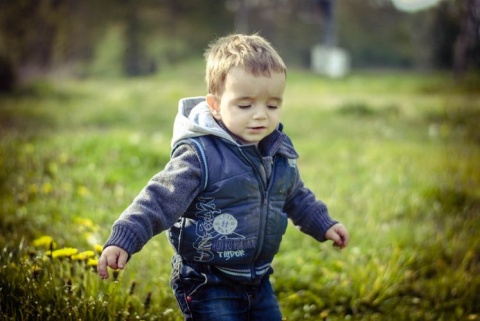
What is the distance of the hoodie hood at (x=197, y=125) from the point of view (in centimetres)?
230

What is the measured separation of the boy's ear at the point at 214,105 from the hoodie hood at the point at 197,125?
0.02m

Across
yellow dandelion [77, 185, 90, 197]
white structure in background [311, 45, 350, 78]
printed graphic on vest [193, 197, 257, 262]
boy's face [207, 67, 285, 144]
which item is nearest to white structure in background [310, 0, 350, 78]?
white structure in background [311, 45, 350, 78]

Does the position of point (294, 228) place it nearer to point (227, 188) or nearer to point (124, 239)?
point (227, 188)

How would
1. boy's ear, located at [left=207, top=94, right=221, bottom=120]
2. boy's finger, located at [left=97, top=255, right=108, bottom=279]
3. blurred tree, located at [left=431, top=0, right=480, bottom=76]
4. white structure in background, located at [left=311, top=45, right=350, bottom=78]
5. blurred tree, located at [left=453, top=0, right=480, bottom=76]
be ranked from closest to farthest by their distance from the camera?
boy's finger, located at [left=97, top=255, right=108, bottom=279] → boy's ear, located at [left=207, top=94, right=221, bottom=120] → blurred tree, located at [left=453, top=0, right=480, bottom=76] → blurred tree, located at [left=431, top=0, right=480, bottom=76] → white structure in background, located at [left=311, top=45, right=350, bottom=78]

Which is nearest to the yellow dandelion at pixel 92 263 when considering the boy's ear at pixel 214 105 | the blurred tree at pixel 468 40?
the boy's ear at pixel 214 105

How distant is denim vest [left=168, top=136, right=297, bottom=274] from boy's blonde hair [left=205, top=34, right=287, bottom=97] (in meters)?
0.25

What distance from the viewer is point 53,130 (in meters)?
7.70

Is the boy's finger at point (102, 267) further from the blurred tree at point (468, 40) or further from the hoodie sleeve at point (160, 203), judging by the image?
the blurred tree at point (468, 40)

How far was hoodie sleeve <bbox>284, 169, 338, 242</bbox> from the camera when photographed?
268cm

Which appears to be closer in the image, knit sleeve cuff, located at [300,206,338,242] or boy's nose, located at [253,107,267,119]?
boy's nose, located at [253,107,267,119]

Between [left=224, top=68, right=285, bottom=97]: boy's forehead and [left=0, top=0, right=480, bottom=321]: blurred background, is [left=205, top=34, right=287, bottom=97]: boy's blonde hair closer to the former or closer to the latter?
[left=224, top=68, right=285, bottom=97]: boy's forehead

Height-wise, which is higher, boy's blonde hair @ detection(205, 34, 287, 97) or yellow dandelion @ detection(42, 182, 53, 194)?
boy's blonde hair @ detection(205, 34, 287, 97)

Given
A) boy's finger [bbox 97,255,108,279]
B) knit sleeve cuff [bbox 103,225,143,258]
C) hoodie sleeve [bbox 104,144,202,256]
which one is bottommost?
boy's finger [bbox 97,255,108,279]

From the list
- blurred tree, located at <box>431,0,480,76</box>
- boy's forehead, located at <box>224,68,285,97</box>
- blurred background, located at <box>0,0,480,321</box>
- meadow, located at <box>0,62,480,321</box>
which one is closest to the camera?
boy's forehead, located at <box>224,68,285,97</box>
